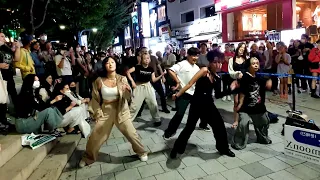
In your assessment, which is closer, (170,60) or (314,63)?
(314,63)

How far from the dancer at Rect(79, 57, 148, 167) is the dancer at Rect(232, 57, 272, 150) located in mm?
1928

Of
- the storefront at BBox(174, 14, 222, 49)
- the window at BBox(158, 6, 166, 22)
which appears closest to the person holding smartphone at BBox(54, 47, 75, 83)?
the storefront at BBox(174, 14, 222, 49)

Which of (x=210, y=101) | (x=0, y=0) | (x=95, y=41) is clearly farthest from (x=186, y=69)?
(x=95, y=41)

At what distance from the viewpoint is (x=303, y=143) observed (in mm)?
3264

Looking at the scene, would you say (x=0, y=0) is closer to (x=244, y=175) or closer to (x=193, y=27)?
(x=244, y=175)

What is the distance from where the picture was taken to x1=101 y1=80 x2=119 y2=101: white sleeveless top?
3.94 m

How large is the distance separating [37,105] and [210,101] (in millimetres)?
3124

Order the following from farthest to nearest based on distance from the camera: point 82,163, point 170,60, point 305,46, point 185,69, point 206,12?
1. point 206,12
2. point 170,60
3. point 305,46
4. point 185,69
5. point 82,163

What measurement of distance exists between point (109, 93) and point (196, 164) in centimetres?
178

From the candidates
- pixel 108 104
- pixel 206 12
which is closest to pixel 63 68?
pixel 108 104

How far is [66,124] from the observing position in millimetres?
5121

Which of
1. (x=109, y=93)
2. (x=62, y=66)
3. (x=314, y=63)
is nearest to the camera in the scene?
(x=109, y=93)

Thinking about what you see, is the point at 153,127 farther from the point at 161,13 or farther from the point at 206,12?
the point at 161,13

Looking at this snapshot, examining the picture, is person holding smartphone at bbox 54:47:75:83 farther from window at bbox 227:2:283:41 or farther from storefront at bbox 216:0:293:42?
window at bbox 227:2:283:41
